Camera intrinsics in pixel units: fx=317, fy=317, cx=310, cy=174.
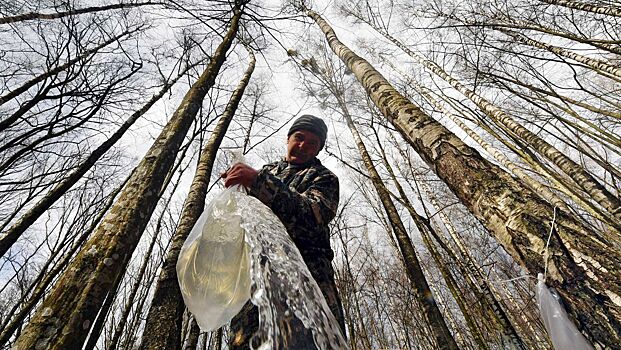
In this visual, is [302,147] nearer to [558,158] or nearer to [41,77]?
[558,158]

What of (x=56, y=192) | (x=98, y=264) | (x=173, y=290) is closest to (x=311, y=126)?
(x=173, y=290)

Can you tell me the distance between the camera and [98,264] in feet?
4.26

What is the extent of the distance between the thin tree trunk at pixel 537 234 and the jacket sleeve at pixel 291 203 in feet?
2.43

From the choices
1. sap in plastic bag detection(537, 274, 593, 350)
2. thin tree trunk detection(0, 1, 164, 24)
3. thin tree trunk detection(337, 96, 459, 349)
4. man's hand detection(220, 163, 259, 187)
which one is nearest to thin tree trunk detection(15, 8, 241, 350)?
man's hand detection(220, 163, 259, 187)

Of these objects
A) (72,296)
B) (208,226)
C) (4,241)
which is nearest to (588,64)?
(208,226)

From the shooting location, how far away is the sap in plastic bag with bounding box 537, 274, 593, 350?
898mm

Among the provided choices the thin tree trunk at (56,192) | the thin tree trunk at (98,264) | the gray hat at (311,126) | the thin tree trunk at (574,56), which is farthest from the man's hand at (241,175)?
the thin tree trunk at (574,56)

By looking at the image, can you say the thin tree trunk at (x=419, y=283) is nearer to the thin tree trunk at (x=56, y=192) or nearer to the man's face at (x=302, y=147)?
the man's face at (x=302, y=147)

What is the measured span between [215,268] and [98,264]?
488mm

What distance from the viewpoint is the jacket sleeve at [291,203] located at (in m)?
1.77

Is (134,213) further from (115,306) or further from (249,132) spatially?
(115,306)

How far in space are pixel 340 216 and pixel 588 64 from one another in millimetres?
4910

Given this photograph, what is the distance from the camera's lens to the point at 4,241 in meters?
3.90

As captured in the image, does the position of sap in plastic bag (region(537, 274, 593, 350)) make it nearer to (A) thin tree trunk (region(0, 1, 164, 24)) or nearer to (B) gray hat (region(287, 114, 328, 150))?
(B) gray hat (region(287, 114, 328, 150))
